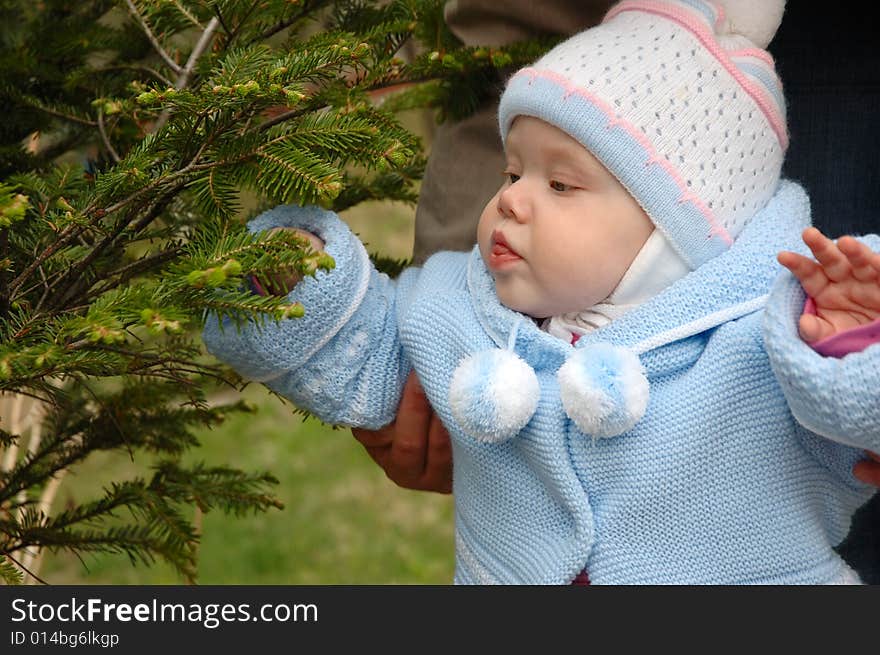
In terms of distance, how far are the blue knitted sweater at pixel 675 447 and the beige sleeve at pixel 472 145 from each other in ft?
1.41

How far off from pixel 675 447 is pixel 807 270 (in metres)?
0.28

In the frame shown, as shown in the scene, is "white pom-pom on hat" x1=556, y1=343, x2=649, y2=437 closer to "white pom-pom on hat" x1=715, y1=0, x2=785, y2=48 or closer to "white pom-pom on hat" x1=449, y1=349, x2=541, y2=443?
→ "white pom-pom on hat" x1=449, y1=349, x2=541, y2=443

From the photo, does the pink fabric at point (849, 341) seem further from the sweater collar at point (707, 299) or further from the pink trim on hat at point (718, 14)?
the pink trim on hat at point (718, 14)

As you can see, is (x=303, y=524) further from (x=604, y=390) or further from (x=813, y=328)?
(x=813, y=328)

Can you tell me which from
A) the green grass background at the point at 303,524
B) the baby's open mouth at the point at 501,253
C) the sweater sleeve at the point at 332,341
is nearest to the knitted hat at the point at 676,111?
the baby's open mouth at the point at 501,253

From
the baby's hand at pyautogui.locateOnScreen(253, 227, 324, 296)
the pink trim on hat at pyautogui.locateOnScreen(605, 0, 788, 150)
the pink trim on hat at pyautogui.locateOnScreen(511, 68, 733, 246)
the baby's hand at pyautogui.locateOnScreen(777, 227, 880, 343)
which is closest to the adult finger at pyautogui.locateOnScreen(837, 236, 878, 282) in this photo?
the baby's hand at pyautogui.locateOnScreen(777, 227, 880, 343)

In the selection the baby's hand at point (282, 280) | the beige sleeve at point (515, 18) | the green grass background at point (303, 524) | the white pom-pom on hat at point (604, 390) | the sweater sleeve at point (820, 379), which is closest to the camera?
the sweater sleeve at point (820, 379)

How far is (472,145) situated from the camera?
1.96 metres

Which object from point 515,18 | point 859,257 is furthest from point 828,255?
point 515,18

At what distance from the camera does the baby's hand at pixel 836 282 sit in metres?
1.23

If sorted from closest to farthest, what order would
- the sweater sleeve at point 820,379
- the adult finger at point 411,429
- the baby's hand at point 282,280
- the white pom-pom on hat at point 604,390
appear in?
1. the sweater sleeve at point 820,379
2. the white pom-pom on hat at point 604,390
3. the baby's hand at point 282,280
4. the adult finger at point 411,429

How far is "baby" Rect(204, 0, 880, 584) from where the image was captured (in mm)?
1404

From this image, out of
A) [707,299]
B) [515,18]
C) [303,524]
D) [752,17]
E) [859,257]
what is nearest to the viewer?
[859,257]

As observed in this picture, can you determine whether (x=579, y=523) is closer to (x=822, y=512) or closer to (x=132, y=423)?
(x=822, y=512)
